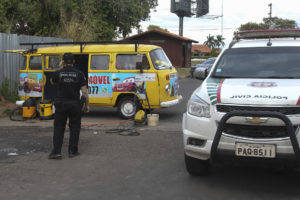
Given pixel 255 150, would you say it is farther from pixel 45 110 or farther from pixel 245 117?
pixel 45 110

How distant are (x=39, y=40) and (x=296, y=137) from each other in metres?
13.5

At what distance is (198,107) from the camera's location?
4820mm

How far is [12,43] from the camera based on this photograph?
555 inches

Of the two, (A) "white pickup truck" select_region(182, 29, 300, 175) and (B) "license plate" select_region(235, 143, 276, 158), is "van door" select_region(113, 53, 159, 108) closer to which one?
(A) "white pickup truck" select_region(182, 29, 300, 175)

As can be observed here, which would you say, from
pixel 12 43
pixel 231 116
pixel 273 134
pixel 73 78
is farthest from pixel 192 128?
pixel 12 43

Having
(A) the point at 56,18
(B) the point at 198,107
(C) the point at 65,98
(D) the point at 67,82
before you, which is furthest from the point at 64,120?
(A) the point at 56,18

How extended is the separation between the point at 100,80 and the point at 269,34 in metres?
5.41

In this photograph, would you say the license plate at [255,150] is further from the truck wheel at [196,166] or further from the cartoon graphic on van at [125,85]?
the cartoon graphic on van at [125,85]

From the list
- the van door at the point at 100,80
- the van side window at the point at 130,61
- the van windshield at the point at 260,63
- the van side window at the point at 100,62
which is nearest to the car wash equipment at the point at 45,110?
the van door at the point at 100,80

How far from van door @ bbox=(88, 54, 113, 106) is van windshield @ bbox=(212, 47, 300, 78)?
5071mm

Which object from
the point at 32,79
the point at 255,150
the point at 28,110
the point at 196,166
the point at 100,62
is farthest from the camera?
the point at 32,79

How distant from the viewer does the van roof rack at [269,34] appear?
20.7 feet

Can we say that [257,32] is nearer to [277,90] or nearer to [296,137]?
[277,90]

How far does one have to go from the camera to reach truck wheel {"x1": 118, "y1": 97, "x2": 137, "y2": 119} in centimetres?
1054
